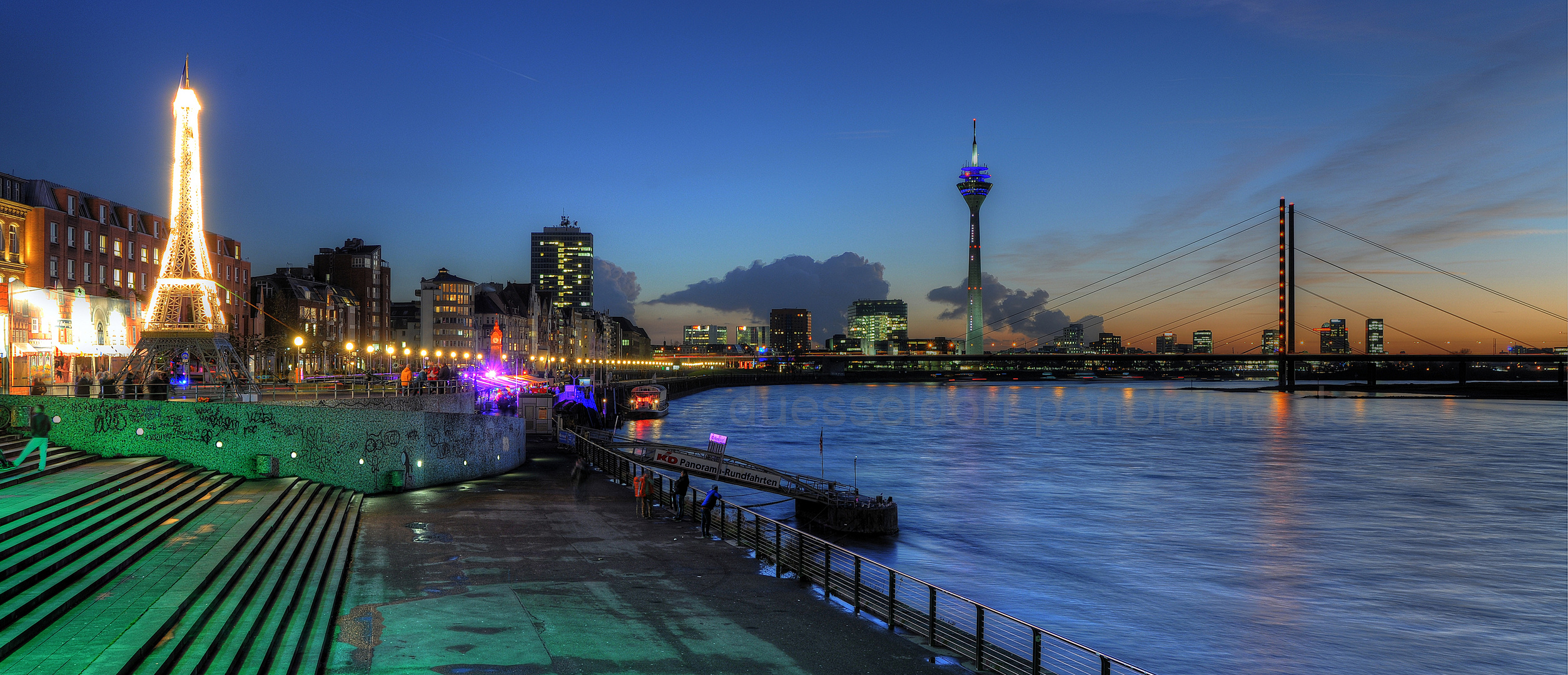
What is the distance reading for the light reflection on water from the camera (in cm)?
2383

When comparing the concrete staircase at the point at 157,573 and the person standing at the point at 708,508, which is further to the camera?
the person standing at the point at 708,508

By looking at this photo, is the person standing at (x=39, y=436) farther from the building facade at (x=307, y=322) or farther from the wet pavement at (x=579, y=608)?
the building facade at (x=307, y=322)

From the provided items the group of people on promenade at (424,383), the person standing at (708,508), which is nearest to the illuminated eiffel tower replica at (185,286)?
the group of people on promenade at (424,383)

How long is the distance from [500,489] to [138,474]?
10.4m

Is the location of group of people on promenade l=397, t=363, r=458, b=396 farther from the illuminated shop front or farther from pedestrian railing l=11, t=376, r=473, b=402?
the illuminated shop front

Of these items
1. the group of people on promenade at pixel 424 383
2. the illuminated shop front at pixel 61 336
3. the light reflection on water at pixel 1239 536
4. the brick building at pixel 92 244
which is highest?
the brick building at pixel 92 244

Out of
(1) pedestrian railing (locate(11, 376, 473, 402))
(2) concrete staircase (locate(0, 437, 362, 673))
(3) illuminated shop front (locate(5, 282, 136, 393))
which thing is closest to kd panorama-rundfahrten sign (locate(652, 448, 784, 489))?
(1) pedestrian railing (locate(11, 376, 473, 402))

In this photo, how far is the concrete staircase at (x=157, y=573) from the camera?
11719 mm

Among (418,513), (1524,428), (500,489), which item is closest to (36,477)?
(418,513)

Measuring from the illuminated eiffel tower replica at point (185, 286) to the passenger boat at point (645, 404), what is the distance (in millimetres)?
75913

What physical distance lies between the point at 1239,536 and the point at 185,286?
4367 cm

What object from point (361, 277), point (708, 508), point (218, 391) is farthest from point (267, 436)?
point (361, 277)

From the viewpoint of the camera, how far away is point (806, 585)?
1900 cm

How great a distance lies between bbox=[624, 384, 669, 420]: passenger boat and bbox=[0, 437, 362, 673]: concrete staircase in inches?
3567
